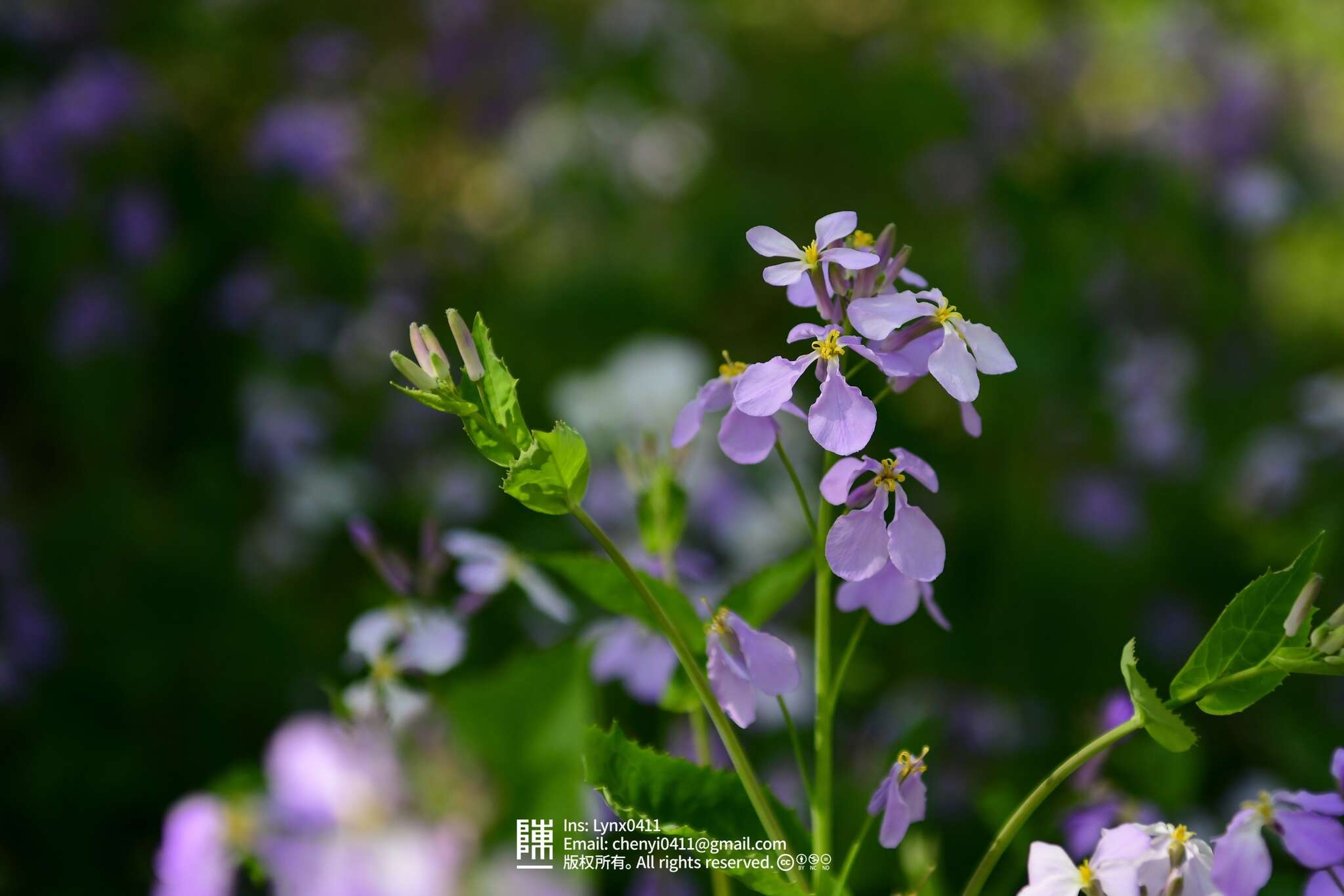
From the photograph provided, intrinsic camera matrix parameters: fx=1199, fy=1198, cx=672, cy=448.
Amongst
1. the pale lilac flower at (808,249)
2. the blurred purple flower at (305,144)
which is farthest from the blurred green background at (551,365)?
the pale lilac flower at (808,249)

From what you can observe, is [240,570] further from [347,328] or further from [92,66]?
[92,66]

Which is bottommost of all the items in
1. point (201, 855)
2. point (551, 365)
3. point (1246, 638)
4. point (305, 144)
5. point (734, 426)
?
point (201, 855)

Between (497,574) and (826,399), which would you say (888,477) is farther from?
(497,574)

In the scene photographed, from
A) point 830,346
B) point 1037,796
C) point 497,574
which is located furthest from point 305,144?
point 1037,796

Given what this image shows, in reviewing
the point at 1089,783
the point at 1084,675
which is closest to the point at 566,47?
the point at 1084,675

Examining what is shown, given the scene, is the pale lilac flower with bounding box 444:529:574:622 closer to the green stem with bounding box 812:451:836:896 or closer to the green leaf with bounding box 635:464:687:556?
the green leaf with bounding box 635:464:687:556

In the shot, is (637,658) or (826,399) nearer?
(826,399)
